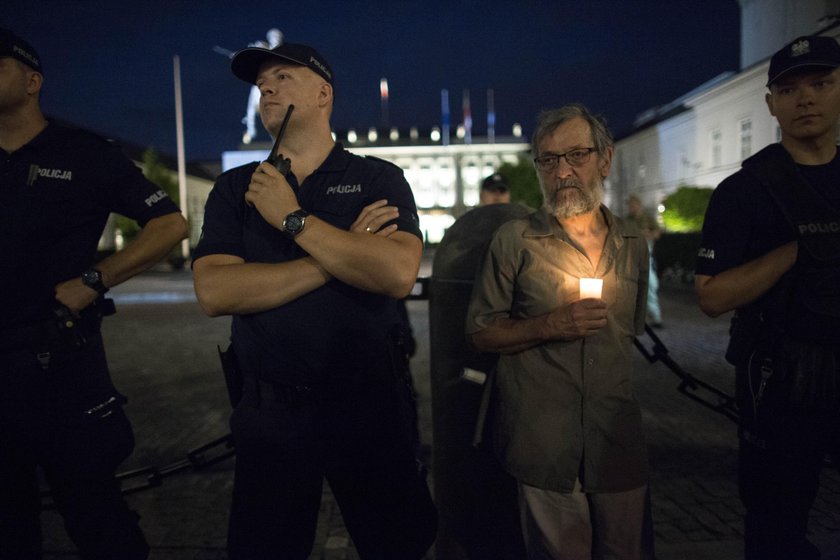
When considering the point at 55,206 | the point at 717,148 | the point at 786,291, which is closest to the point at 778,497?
the point at 786,291

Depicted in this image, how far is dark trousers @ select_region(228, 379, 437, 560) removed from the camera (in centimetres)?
202

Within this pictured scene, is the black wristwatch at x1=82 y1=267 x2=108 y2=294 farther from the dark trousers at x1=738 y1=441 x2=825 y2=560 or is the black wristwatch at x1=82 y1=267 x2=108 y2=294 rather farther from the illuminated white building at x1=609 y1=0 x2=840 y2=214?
the illuminated white building at x1=609 y1=0 x2=840 y2=214

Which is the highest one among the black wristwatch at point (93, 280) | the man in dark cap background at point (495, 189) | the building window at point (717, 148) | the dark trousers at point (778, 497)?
the building window at point (717, 148)

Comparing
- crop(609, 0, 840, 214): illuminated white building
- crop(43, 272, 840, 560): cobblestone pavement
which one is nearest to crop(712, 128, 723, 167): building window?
crop(609, 0, 840, 214): illuminated white building

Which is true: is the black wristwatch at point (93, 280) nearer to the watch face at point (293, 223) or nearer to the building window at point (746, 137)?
the watch face at point (293, 223)

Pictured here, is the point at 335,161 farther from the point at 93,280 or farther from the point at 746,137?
the point at 746,137

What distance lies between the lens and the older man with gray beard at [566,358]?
85.0 inches

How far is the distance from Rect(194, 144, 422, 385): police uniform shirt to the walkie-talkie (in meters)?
0.13

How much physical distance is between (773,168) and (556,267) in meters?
0.81

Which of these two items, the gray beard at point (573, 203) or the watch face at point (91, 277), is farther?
the watch face at point (91, 277)

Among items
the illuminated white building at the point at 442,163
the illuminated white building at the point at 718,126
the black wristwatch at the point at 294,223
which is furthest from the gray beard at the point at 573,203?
the illuminated white building at the point at 442,163

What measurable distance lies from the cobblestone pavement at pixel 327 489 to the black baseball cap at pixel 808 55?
2.04 metres

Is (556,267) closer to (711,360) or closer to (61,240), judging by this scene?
(61,240)

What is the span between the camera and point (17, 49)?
2354mm
